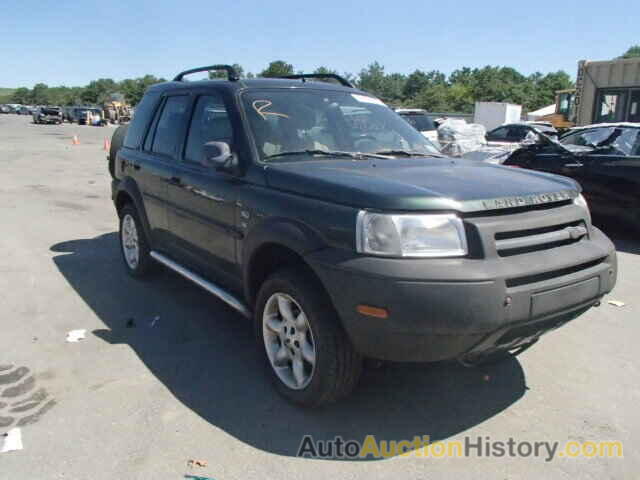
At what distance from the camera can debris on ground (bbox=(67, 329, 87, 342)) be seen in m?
4.29

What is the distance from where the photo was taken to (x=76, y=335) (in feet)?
14.3

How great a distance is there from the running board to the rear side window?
1.21 meters

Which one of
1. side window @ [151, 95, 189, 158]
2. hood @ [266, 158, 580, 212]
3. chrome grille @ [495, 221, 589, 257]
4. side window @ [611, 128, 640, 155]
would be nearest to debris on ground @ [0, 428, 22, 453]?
hood @ [266, 158, 580, 212]

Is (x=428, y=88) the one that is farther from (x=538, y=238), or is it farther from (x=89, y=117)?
(x=538, y=238)

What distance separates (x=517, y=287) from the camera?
274 centimetres

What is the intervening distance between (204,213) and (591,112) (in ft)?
56.2

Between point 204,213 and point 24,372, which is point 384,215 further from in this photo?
point 24,372

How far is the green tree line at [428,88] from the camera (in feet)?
237

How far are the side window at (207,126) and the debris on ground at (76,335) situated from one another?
→ 1588 mm

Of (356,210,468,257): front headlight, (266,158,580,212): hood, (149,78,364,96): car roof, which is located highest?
(149,78,364,96): car roof

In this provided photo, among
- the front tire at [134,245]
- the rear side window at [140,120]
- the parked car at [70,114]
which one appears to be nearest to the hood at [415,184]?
the rear side window at [140,120]

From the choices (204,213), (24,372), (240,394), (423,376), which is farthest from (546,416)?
(24,372)

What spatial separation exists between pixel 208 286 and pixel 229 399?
3.18 feet

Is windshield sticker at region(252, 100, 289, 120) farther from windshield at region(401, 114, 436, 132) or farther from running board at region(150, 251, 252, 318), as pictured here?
windshield at region(401, 114, 436, 132)
